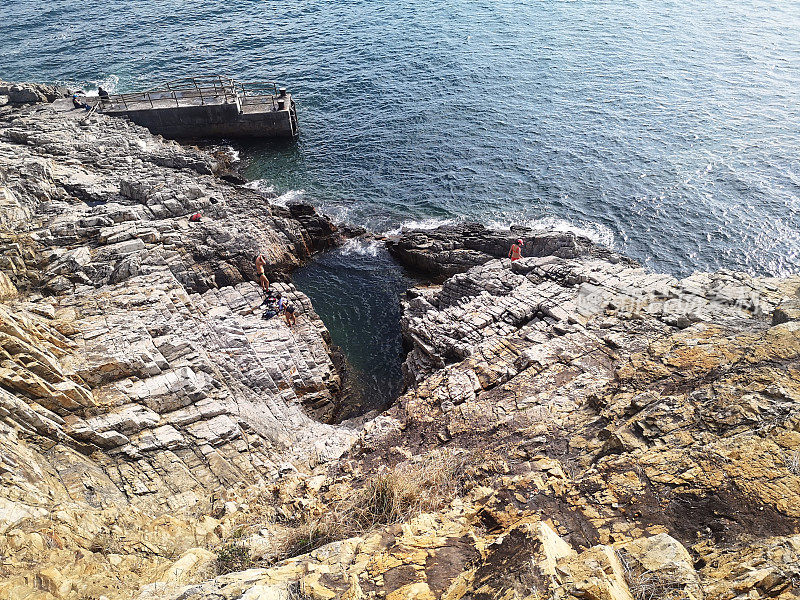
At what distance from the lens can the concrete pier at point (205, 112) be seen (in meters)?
44.1

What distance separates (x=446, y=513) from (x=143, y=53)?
65986 mm

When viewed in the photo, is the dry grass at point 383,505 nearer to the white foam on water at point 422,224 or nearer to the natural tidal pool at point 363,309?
the natural tidal pool at point 363,309

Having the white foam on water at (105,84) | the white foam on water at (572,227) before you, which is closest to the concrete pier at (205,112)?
the white foam on water at (105,84)

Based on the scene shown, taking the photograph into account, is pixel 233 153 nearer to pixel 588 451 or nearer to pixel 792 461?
pixel 588 451

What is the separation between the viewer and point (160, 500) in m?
14.9

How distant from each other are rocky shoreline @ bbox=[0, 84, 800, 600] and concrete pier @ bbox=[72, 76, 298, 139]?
13478 mm

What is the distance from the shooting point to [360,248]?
112 feet

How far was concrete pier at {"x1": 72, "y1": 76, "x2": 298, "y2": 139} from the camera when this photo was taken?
44062mm

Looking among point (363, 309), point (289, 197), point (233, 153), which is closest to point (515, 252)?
point (363, 309)

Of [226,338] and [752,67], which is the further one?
[752,67]

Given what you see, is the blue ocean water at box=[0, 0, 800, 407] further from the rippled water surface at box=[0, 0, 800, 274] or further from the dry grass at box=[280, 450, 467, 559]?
the dry grass at box=[280, 450, 467, 559]

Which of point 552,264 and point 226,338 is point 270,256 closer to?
point 226,338

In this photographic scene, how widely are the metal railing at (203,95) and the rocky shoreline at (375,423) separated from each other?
15.0 metres

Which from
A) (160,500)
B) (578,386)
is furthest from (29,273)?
(578,386)
